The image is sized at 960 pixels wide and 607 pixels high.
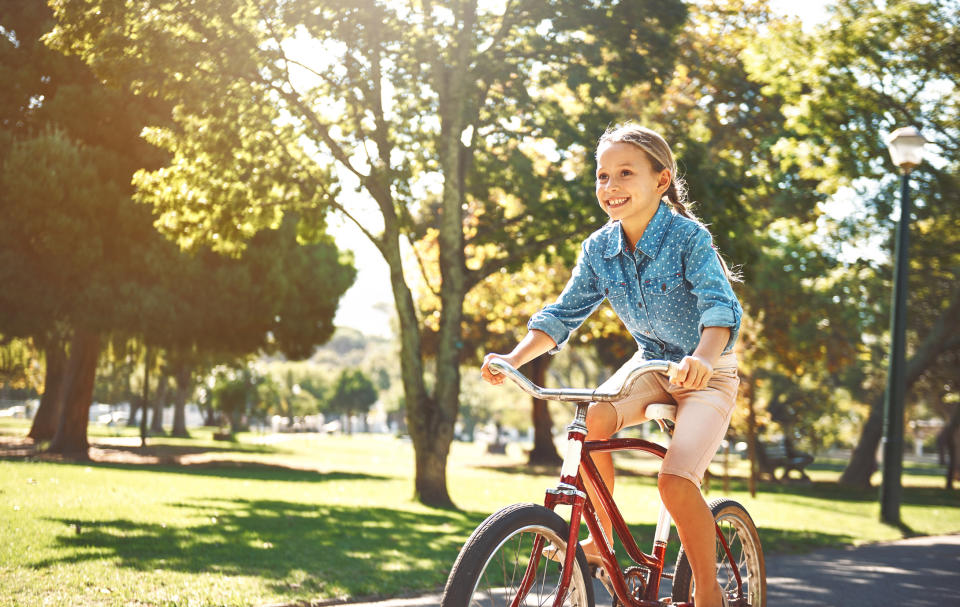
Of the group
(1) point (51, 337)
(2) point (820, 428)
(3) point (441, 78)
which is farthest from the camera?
(2) point (820, 428)

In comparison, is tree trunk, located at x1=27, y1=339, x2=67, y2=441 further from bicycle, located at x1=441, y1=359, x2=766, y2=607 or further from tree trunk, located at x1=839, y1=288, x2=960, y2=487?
bicycle, located at x1=441, y1=359, x2=766, y2=607

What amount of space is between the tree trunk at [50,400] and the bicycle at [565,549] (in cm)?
2406

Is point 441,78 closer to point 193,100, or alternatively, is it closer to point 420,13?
point 420,13

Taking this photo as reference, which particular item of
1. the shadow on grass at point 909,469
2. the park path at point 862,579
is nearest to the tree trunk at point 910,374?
the park path at point 862,579

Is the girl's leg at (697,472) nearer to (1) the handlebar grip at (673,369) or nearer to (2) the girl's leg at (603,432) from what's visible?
(2) the girl's leg at (603,432)

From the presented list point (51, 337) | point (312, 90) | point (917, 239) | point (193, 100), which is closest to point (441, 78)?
point (312, 90)

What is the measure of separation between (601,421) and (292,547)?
16.4 ft

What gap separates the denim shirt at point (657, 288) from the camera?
122 inches

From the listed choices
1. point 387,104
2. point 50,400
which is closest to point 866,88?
point 387,104

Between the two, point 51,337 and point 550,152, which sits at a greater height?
point 550,152

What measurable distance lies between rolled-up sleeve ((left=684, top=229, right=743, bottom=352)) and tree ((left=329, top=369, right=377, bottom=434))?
4041 inches

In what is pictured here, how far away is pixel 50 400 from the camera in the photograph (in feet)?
84.8

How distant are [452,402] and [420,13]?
19.1 feet

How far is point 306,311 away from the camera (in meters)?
24.3
